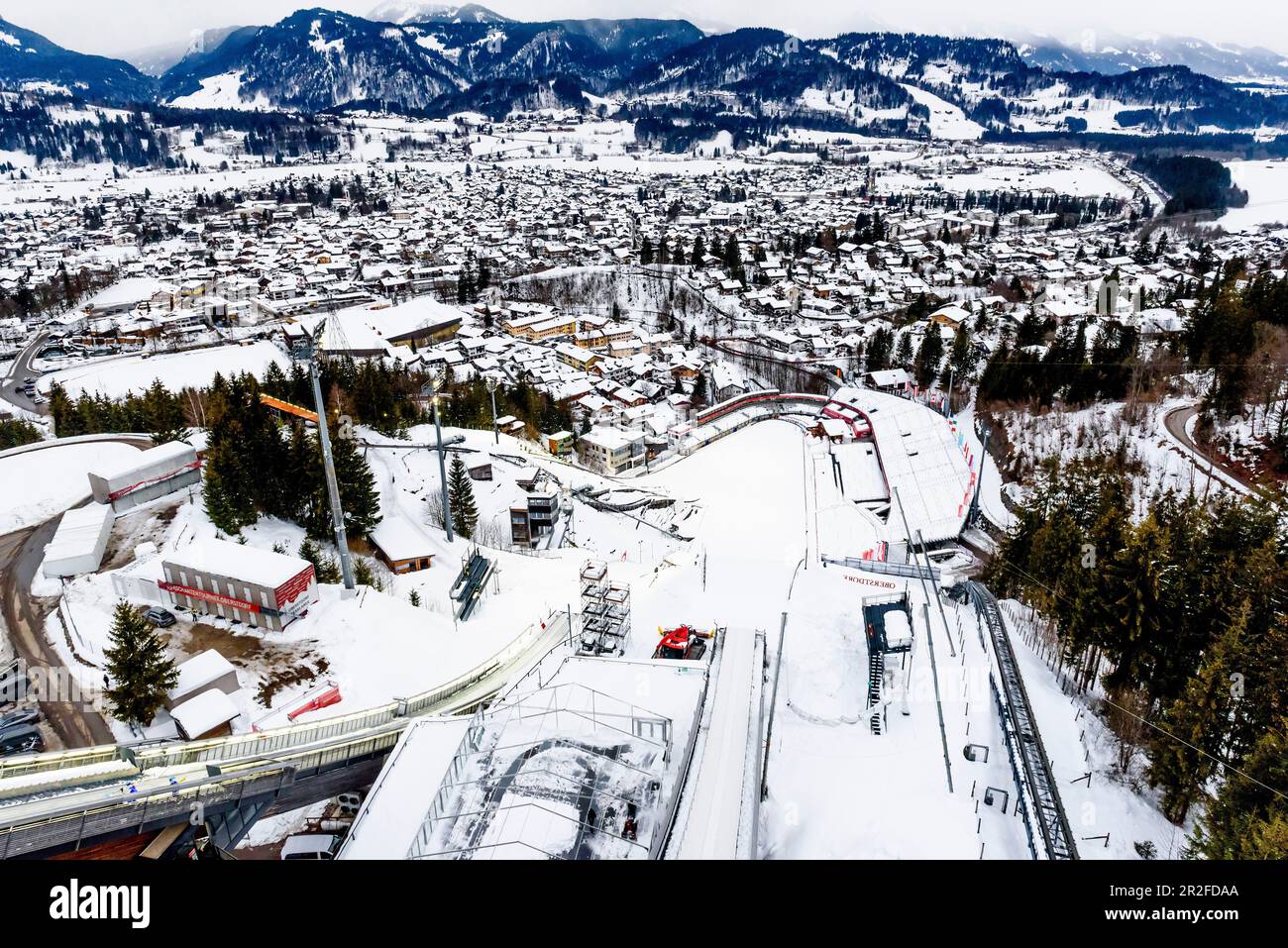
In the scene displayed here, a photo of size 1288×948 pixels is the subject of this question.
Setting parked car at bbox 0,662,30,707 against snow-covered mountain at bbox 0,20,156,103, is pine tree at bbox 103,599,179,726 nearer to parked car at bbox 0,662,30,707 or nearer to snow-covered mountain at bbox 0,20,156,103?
parked car at bbox 0,662,30,707

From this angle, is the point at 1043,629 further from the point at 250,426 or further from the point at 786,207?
the point at 786,207

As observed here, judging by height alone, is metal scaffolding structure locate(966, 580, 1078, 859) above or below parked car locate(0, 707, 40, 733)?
below

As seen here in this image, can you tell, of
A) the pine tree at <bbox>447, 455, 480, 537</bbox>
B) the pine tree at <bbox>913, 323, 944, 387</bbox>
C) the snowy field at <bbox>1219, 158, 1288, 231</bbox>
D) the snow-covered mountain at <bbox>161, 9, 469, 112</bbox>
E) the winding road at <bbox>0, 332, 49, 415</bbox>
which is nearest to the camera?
the pine tree at <bbox>447, 455, 480, 537</bbox>

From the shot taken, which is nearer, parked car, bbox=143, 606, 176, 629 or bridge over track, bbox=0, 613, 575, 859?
bridge over track, bbox=0, 613, 575, 859

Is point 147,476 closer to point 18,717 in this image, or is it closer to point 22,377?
point 18,717

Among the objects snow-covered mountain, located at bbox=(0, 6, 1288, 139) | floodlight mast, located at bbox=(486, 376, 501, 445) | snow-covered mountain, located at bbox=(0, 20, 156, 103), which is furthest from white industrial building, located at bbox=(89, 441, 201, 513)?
snow-covered mountain, located at bbox=(0, 20, 156, 103)

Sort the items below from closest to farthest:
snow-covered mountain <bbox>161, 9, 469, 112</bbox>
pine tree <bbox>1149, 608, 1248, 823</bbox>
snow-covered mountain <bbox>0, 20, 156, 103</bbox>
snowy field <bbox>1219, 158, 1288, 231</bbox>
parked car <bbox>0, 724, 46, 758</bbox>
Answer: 1. pine tree <bbox>1149, 608, 1248, 823</bbox>
2. parked car <bbox>0, 724, 46, 758</bbox>
3. snowy field <bbox>1219, 158, 1288, 231</bbox>
4. snow-covered mountain <bbox>161, 9, 469, 112</bbox>
5. snow-covered mountain <bbox>0, 20, 156, 103</bbox>
